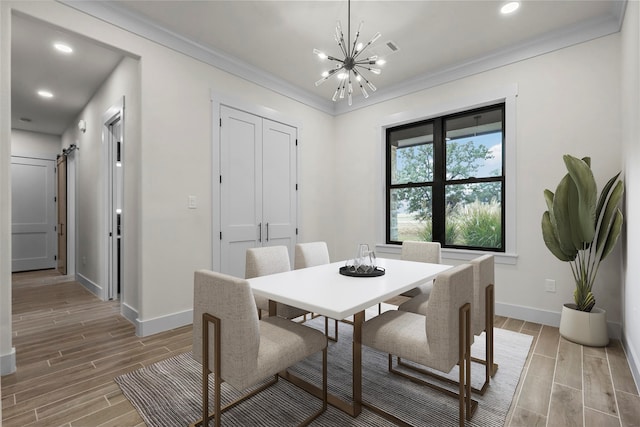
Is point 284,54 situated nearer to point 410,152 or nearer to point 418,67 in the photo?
point 418,67

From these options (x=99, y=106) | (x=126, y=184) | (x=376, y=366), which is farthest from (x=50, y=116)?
(x=376, y=366)

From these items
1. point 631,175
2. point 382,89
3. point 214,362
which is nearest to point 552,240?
point 631,175

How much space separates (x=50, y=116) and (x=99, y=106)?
2019mm

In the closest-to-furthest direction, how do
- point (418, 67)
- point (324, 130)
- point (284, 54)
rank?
point (284, 54) → point (418, 67) → point (324, 130)

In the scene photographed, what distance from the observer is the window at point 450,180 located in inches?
137

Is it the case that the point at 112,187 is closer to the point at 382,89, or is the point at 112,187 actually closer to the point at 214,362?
the point at 214,362

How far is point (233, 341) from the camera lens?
1335 millimetres

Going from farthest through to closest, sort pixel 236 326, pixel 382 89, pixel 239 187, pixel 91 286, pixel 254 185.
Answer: pixel 91 286 → pixel 382 89 → pixel 254 185 → pixel 239 187 → pixel 236 326

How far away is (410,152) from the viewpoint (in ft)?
13.8

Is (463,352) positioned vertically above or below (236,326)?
below

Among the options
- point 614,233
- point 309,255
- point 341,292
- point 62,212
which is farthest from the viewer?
point 62,212

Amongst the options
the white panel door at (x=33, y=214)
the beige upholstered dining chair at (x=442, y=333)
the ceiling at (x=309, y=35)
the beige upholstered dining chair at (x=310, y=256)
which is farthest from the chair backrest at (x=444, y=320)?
the white panel door at (x=33, y=214)

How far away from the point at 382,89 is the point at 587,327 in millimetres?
3421

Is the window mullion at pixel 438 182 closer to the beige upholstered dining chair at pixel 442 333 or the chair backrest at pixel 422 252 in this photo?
the chair backrest at pixel 422 252
